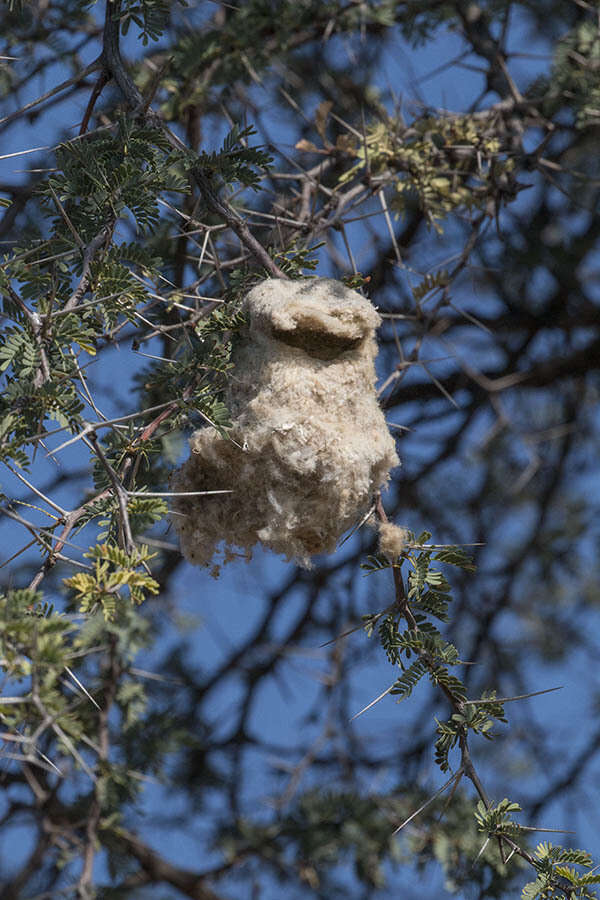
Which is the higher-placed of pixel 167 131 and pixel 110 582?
pixel 167 131

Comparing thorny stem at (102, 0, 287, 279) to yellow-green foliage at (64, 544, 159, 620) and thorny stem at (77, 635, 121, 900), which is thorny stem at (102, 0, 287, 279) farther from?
thorny stem at (77, 635, 121, 900)

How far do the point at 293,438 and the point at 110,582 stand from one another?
510mm

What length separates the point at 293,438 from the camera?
6.73 ft

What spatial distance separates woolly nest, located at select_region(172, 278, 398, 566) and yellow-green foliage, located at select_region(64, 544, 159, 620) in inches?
16.9

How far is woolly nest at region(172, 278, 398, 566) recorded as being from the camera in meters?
2.07

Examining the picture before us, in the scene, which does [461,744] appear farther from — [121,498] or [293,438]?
[121,498]

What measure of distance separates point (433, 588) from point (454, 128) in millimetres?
1599

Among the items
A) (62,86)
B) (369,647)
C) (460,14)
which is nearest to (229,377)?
(62,86)

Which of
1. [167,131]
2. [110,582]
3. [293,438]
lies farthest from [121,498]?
[167,131]

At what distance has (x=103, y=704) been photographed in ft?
10.8

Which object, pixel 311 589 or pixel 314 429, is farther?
pixel 311 589

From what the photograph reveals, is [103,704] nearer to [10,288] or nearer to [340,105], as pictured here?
[10,288]

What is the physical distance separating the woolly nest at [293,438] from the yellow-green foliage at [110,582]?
1.41 ft

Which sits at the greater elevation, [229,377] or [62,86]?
[62,86]
